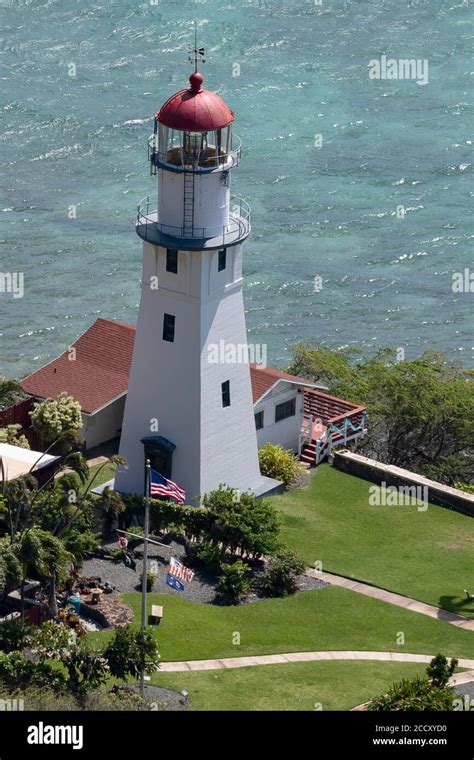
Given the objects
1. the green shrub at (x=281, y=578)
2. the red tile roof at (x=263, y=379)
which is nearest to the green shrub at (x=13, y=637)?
the green shrub at (x=281, y=578)

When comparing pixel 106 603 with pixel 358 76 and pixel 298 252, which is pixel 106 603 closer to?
pixel 298 252

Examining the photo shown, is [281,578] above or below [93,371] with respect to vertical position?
below

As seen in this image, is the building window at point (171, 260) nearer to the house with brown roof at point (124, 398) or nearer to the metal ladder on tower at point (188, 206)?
the metal ladder on tower at point (188, 206)

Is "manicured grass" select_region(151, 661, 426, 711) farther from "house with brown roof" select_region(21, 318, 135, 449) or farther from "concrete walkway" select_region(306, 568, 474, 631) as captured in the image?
"house with brown roof" select_region(21, 318, 135, 449)

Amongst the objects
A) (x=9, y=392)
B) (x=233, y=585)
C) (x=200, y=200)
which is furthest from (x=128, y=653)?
(x=200, y=200)

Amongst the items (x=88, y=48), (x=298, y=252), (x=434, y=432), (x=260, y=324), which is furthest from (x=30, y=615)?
(x=88, y=48)

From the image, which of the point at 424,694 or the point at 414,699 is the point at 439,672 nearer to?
the point at 424,694
